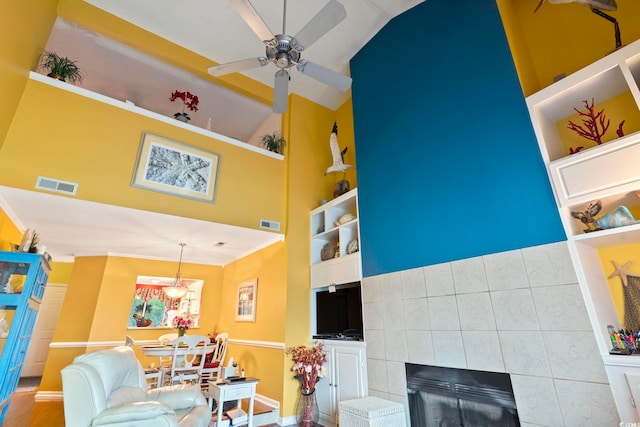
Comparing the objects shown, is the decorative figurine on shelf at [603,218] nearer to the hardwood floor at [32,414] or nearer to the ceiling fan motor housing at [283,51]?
the ceiling fan motor housing at [283,51]

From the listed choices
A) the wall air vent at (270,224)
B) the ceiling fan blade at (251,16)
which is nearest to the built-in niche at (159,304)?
the wall air vent at (270,224)

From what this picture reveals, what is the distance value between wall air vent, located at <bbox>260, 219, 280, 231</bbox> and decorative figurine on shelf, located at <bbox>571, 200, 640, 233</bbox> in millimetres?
3448

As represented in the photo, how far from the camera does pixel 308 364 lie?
12.5ft

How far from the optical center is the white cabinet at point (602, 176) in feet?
6.48

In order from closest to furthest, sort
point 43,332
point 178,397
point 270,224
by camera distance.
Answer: point 178,397
point 270,224
point 43,332

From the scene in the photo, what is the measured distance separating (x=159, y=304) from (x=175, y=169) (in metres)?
3.49

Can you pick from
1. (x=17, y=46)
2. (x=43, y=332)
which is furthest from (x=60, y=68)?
(x=43, y=332)

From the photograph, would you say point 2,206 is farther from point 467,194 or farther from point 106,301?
point 467,194

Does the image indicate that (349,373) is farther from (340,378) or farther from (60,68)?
(60,68)

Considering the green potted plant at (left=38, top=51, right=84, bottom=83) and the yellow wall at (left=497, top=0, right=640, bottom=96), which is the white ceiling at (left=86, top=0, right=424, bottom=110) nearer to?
the green potted plant at (left=38, top=51, right=84, bottom=83)

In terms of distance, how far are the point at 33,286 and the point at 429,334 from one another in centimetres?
377

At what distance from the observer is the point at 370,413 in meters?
2.62

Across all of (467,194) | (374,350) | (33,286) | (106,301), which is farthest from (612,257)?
(106,301)

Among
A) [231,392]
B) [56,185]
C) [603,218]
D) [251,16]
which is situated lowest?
[231,392]
